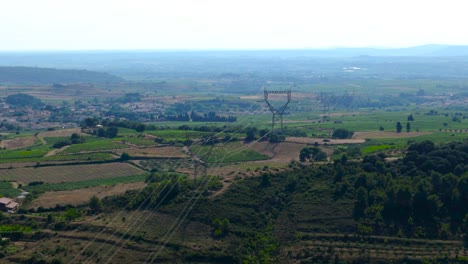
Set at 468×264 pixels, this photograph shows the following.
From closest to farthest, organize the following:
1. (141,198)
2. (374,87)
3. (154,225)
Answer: (154,225) < (141,198) < (374,87)

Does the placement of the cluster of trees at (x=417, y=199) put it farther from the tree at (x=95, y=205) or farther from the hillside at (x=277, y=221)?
the tree at (x=95, y=205)

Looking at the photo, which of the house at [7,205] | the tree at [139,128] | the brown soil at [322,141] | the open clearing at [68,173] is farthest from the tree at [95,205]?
the tree at [139,128]

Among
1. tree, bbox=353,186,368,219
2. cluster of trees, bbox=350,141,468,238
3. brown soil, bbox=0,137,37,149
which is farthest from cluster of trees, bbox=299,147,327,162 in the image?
brown soil, bbox=0,137,37,149

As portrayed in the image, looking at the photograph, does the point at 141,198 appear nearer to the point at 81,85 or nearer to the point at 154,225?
the point at 154,225

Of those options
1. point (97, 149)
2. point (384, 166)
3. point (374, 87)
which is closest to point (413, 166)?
point (384, 166)

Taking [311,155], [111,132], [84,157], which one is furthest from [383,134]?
[84,157]

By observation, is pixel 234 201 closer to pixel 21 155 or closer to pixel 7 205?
pixel 7 205

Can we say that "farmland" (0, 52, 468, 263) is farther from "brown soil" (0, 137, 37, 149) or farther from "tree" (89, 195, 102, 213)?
"brown soil" (0, 137, 37, 149)
